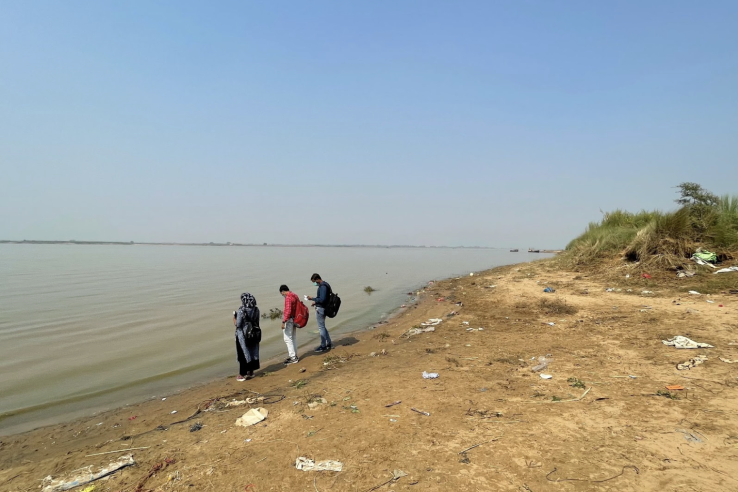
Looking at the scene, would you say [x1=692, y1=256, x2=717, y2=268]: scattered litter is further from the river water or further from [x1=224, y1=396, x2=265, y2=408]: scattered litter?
[x1=224, y1=396, x2=265, y2=408]: scattered litter

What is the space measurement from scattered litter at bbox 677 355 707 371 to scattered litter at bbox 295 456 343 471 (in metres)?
5.45

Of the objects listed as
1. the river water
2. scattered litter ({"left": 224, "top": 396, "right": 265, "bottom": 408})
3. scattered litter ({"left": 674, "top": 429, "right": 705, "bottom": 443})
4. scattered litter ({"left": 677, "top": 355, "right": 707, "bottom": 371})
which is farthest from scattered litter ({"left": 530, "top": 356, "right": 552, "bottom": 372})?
the river water

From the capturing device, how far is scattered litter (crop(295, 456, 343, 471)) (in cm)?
362

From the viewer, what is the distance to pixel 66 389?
299 inches

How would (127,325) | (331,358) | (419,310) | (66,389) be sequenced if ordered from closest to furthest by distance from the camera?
(66,389) < (331,358) < (127,325) < (419,310)

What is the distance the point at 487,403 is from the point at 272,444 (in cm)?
290

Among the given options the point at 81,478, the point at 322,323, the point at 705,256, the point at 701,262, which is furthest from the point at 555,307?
the point at 81,478

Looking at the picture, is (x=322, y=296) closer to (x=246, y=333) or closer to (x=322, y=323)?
(x=322, y=323)

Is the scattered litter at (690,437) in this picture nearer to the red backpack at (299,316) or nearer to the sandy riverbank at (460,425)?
the sandy riverbank at (460,425)

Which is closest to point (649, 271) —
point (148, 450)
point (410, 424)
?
point (410, 424)

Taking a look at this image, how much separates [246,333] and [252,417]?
9.36ft

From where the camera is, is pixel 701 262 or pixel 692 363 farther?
pixel 701 262

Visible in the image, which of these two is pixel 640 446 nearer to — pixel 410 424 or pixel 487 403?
pixel 487 403

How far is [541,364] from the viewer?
6.22m
